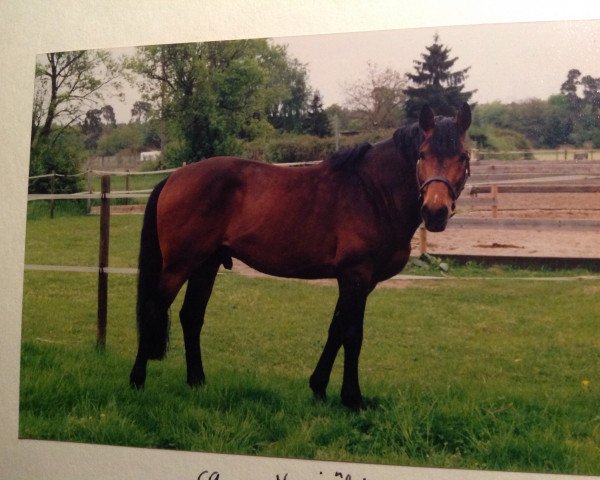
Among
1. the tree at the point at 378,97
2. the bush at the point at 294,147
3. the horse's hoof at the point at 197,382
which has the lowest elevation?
the horse's hoof at the point at 197,382

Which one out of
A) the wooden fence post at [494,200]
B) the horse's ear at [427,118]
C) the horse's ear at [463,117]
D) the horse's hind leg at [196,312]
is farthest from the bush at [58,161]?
the wooden fence post at [494,200]

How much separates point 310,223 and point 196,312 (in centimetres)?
71

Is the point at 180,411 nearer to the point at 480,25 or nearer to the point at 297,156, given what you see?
the point at 297,156

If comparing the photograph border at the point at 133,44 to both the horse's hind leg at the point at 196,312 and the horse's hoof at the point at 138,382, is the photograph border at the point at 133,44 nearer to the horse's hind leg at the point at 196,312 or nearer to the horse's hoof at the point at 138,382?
the horse's hoof at the point at 138,382

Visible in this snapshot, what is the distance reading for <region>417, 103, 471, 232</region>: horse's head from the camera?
2.50 m

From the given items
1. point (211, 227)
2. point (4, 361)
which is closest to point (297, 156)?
point (211, 227)

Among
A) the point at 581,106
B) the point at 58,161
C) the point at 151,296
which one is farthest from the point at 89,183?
the point at 581,106

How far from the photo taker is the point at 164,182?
298 cm

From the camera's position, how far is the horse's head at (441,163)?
250 cm

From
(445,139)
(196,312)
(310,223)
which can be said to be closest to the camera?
(445,139)

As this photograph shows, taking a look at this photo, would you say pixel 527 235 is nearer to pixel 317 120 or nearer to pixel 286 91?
pixel 317 120

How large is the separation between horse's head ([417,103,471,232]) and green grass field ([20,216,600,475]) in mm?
382

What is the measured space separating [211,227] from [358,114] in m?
0.88

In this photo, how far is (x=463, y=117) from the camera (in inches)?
101
